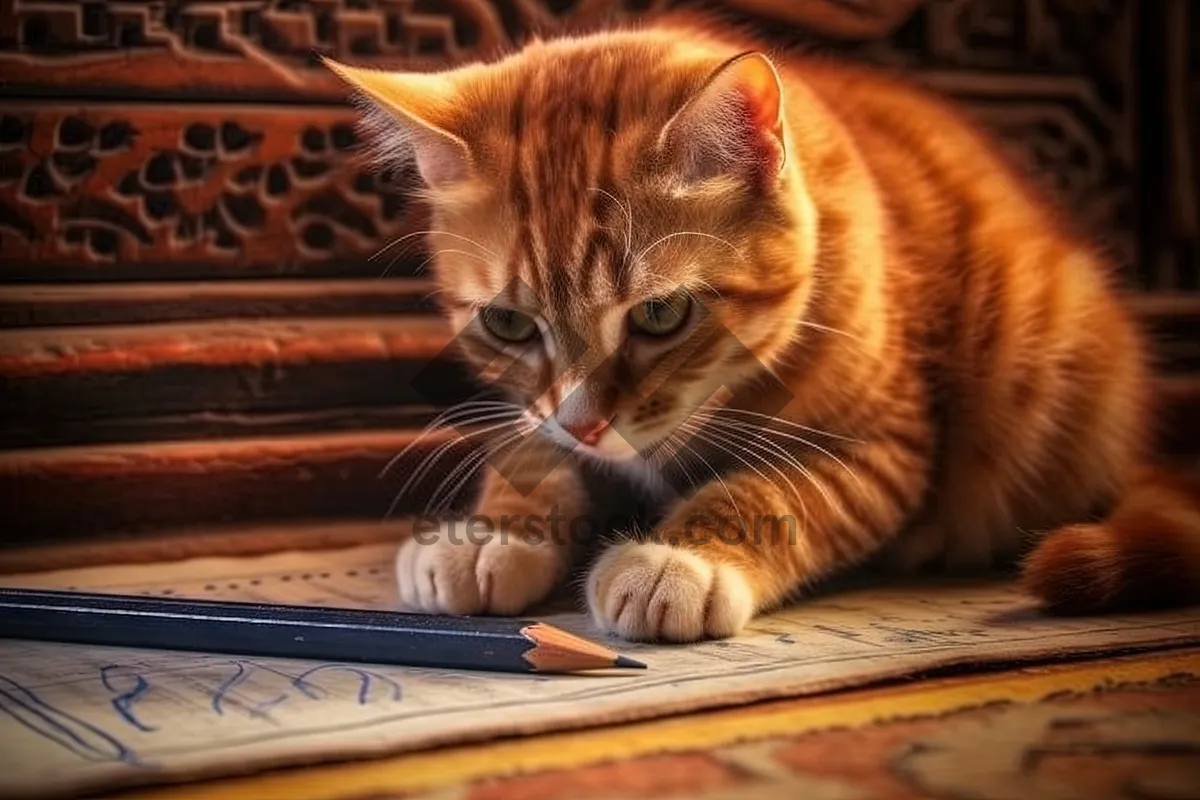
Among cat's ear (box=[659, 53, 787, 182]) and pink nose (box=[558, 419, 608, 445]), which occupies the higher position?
cat's ear (box=[659, 53, 787, 182])

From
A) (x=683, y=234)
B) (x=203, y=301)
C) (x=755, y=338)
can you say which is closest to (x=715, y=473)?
(x=755, y=338)

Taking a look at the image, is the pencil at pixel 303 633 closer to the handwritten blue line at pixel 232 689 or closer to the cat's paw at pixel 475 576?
the handwritten blue line at pixel 232 689

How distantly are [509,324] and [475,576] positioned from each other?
234 millimetres

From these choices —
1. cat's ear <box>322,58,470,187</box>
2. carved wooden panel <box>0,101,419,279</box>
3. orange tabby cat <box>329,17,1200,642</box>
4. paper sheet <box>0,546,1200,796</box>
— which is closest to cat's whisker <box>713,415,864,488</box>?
orange tabby cat <box>329,17,1200,642</box>

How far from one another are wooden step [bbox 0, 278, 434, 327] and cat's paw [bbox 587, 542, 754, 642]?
573mm

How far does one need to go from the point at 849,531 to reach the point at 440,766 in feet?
1.93

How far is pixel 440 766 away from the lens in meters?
0.87

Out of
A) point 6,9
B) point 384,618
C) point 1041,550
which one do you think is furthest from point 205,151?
point 1041,550

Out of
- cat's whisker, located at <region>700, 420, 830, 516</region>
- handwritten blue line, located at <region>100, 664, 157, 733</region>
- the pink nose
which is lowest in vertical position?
handwritten blue line, located at <region>100, 664, 157, 733</region>

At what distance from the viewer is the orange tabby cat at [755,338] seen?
1.22 m

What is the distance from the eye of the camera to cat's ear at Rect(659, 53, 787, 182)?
1159 mm

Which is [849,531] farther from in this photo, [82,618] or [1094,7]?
[1094,7]

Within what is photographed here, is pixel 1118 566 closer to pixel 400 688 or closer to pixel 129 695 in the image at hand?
pixel 400 688

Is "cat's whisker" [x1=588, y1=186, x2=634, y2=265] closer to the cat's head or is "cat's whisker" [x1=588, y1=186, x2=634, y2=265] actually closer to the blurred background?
the cat's head
